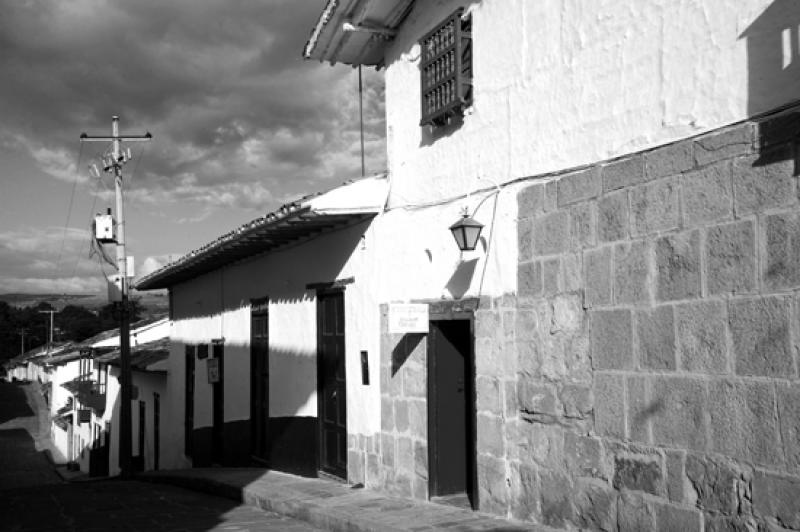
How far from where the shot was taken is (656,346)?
4918 mm

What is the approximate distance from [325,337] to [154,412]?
470 inches

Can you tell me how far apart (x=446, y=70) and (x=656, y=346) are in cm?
362

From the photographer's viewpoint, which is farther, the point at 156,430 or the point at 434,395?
the point at 156,430

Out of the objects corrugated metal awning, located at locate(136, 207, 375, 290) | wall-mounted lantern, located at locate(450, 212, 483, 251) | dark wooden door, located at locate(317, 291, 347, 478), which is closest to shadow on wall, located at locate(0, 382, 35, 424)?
corrugated metal awning, located at locate(136, 207, 375, 290)

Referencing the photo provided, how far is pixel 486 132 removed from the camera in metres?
6.80

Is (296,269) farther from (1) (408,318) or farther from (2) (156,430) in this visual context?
(2) (156,430)

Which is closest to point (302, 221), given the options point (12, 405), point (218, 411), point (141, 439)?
point (218, 411)

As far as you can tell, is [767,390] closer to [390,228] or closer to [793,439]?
[793,439]

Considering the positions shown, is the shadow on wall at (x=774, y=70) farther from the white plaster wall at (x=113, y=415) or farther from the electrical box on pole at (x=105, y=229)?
the white plaster wall at (x=113, y=415)

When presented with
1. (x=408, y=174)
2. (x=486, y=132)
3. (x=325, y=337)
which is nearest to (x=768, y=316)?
(x=486, y=132)

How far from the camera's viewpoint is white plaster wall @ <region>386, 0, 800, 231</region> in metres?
4.37

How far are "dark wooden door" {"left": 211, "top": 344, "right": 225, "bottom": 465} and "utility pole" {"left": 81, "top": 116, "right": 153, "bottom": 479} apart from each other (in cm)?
324

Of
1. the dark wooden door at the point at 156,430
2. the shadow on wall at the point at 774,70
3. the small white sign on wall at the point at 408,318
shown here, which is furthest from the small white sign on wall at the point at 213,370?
the shadow on wall at the point at 774,70

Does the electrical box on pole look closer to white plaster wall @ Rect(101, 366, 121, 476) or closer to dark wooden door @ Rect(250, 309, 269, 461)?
white plaster wall @ Rect(101, 366, 121, 476)
